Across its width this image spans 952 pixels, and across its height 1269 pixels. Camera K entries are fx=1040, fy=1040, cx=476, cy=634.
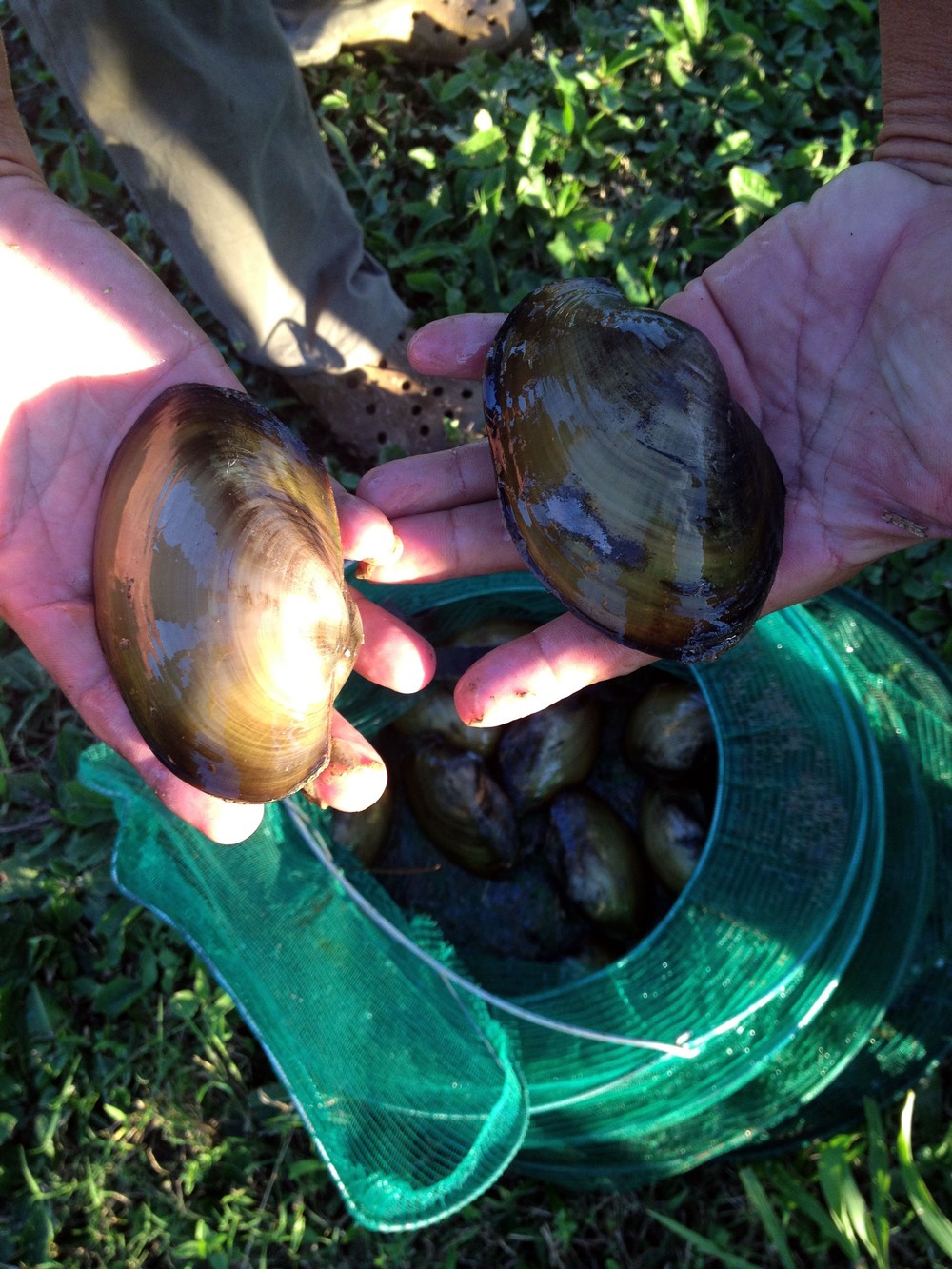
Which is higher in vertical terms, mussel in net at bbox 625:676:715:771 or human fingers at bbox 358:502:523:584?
human fingers at bbox 358:502:523:584

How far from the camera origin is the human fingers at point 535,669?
7.73 ft

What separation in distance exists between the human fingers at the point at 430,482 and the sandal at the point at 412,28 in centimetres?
210

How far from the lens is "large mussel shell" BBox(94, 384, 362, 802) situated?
6.59 ft

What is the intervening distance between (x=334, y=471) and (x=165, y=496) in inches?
61.6

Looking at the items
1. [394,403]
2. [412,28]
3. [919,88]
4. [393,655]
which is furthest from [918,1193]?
[412,28]

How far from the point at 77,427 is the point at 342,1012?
1.63 m

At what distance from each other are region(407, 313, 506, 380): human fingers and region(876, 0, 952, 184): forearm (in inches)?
39.7

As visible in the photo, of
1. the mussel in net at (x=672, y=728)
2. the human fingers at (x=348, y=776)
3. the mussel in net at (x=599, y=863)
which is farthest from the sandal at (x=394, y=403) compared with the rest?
the human fingers at (x=348, y=776)

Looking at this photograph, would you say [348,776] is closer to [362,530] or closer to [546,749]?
[362,530]

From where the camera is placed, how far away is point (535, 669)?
236cm

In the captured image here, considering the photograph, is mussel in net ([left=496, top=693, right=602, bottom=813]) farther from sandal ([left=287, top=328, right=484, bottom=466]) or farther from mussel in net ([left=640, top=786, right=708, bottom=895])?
sandal ([left=287, top=328, right=484, bottom=466])

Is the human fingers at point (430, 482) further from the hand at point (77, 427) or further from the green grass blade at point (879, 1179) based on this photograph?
the green grass blade at point (879, 1179)

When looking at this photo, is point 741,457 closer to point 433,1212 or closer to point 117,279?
point 117,279

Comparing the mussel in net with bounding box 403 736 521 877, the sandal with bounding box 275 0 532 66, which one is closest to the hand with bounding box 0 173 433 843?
the mussel in net with bounding box 403 736 521 877
